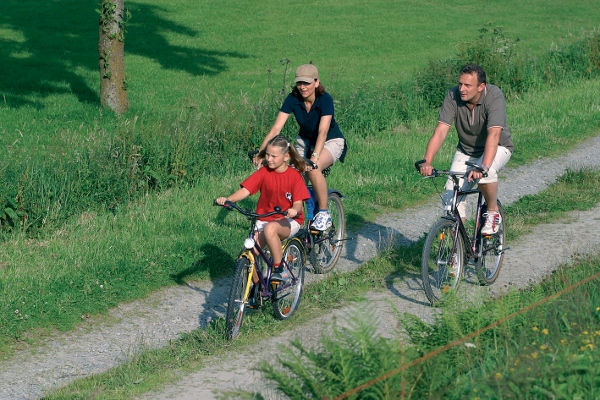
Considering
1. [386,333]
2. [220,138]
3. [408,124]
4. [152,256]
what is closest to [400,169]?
[220,138]

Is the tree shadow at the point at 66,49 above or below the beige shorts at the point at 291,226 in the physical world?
below

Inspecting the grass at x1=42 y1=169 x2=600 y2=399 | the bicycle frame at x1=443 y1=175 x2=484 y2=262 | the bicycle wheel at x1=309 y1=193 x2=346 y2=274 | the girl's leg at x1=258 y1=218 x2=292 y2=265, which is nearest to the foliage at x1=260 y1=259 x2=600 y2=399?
the grass at x1=42 y1=169 x2=600 y2=399

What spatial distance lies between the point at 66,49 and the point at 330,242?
A: 1968 cm

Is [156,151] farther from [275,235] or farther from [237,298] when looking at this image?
[237,298]

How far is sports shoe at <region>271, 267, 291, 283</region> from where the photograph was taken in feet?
23.8

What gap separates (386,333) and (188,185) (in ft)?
18.1

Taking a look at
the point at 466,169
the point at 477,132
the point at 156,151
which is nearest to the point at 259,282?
the point at 466,169

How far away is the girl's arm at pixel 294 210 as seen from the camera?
6.97 metres

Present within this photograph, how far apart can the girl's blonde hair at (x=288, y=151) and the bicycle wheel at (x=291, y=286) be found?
26.1 inches

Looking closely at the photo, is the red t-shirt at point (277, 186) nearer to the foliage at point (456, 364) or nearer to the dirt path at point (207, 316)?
the dirt path at point (207, 316)

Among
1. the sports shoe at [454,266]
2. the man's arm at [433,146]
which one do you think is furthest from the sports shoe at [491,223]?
the man's arm at [433,146]

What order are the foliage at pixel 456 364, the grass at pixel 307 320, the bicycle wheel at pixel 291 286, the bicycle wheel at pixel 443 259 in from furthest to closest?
the bicycle wheel at pixel 443 259 → the bicycle wheel at pixel 291 286 → the grass at pixel 307 320 → the foliage at pixel 456 364

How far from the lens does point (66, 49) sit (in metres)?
26.8

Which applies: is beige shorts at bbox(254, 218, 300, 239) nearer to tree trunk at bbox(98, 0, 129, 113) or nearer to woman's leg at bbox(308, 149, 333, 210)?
woman's leg at bbox(308, 149, 333, 210)
